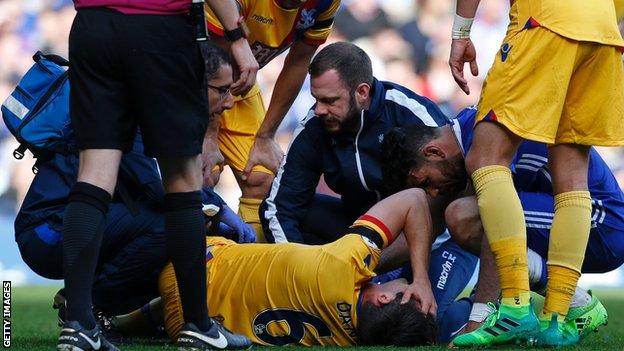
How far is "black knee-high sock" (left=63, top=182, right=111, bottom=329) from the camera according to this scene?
3439 millimetres

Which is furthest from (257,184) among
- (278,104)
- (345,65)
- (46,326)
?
(46,326)

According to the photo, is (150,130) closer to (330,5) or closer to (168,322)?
(168,322)

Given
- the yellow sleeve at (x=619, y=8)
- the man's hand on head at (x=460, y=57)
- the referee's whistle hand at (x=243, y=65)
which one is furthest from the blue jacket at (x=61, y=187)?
the yellow sleeve at (x=619, y=8)

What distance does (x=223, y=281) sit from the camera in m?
4.23

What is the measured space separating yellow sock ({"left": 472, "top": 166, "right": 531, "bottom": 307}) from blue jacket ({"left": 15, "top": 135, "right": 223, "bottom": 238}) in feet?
4.09

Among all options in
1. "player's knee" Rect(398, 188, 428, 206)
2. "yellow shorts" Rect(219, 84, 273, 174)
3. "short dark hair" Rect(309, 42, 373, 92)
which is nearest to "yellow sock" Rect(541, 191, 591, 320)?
"player's knee" Rect(398, 188, 428, 206)

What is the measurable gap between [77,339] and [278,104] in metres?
2.93

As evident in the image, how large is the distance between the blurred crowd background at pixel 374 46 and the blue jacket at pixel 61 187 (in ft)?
18.4

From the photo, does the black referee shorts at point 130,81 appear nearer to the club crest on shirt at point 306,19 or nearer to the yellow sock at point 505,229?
the yellow sock at point 505,229

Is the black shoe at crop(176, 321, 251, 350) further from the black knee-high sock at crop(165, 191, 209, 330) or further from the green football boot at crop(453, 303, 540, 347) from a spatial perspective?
the green football boot at crop(453, 303, 540, 347)

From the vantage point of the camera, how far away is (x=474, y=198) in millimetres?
4391

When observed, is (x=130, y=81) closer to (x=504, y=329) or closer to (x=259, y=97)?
(x=504, y=329)

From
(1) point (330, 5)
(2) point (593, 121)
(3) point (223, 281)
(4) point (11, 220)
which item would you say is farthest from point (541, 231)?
(4) point (11, 220)

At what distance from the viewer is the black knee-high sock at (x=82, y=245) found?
3439mm
